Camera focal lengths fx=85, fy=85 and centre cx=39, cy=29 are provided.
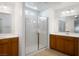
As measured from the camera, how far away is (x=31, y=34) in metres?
2.57

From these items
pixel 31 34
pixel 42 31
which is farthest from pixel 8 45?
pixel 42 31

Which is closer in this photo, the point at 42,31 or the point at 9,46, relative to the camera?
the point at 9,46

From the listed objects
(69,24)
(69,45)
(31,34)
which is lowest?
(69,45)

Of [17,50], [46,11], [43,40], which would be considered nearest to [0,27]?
[17,50]

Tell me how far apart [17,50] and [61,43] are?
1208 millimetres

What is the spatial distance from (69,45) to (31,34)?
112cm

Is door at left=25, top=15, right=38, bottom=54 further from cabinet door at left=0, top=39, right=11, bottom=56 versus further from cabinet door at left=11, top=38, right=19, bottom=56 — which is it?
cabinet door at left=0, top=39, right=11, bottom=56

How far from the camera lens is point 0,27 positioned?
1.81m

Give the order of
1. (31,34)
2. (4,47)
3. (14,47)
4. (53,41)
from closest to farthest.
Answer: (4,47) → (14,47) → (53,41) → (31,34)

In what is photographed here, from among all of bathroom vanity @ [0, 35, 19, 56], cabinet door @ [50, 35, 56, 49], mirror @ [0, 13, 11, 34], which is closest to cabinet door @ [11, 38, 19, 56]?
bathroom vanity @ [0, 35, 19, 56]

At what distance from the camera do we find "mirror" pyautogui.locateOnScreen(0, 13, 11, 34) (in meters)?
1.82

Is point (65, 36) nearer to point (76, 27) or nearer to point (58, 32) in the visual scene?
point (58, 32)

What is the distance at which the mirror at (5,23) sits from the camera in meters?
1.82

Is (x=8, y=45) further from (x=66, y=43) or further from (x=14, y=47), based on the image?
(x=66, y=43)
